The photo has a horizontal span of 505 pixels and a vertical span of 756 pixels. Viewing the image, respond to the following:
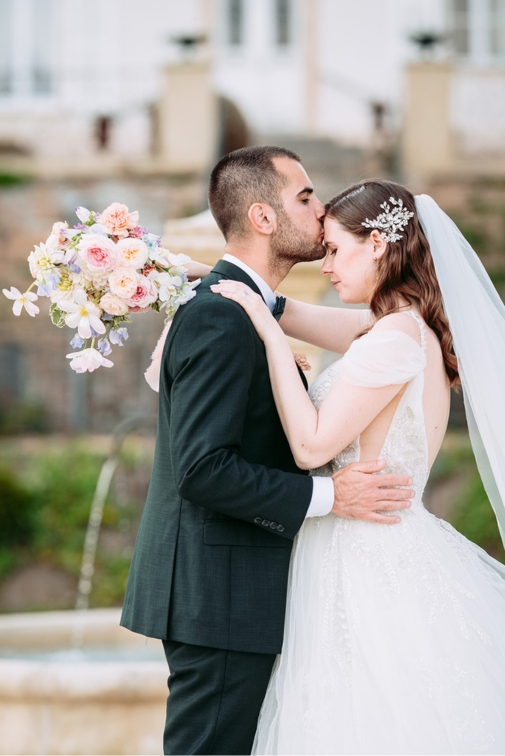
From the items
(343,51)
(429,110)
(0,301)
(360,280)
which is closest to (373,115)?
(429,110)

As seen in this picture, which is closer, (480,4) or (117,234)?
(117,234)

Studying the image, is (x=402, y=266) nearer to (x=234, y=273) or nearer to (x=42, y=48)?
(x=234, y=273)

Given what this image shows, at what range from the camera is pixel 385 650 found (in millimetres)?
2617

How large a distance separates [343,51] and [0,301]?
6.97 m

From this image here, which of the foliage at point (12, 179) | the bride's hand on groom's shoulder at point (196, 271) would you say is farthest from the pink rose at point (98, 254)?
the foliage at point (12, 179)

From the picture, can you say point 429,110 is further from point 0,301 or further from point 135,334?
point 0,301

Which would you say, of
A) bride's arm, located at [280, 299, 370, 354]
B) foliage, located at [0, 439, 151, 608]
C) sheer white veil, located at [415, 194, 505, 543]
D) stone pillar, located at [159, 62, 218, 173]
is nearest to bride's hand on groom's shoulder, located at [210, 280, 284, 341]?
sheer white veil, located at [415, 194, 505, 543]

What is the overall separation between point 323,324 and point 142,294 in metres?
1.07

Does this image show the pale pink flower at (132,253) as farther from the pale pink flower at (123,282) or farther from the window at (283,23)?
the window at (283,23)

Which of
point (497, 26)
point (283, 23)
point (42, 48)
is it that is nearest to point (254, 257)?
point (497, 26)

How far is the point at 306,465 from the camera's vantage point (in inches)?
106

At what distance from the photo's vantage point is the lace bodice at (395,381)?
2.71 metres

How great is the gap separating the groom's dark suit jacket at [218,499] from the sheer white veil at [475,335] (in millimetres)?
647

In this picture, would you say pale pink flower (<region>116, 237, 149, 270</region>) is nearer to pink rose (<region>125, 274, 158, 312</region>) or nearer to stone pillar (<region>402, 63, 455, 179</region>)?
pink rose (<region>125, 274, 158, 312</region>)
